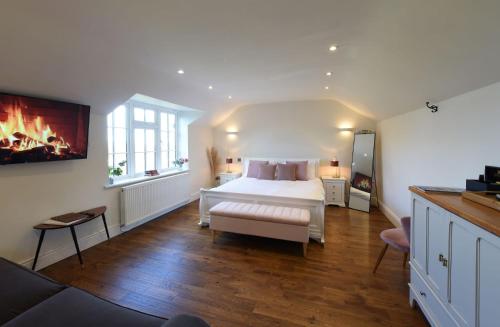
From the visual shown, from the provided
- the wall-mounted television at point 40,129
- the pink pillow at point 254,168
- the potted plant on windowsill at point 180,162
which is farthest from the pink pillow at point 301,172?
the wall-mounted television at point 40,129

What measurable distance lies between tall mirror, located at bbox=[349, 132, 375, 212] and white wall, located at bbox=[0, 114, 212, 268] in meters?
4.35

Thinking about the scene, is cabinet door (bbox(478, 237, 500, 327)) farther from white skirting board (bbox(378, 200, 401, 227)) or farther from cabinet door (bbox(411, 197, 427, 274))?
white skirting board (bbox(378, 200, 401, 227))

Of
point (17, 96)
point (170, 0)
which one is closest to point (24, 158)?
point (17, 96)

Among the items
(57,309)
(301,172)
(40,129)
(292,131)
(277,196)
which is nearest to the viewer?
(57,309)

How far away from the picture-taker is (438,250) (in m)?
1.47

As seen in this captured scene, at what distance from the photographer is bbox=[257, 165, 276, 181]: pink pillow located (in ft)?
15.1

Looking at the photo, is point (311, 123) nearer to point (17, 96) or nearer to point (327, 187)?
point (327, 187)

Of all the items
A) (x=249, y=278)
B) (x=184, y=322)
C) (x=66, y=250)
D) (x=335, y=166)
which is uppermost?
(x=335, y=166)

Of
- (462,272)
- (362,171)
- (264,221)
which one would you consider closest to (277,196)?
(264,221)

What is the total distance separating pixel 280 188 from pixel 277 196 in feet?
2.10

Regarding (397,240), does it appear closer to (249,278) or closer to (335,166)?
(249,278)

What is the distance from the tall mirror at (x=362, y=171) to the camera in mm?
4305

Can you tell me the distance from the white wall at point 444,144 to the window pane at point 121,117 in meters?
4.43

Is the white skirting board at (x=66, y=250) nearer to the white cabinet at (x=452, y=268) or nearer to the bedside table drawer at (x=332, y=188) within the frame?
the white cabinet at (x=452, y=268)
